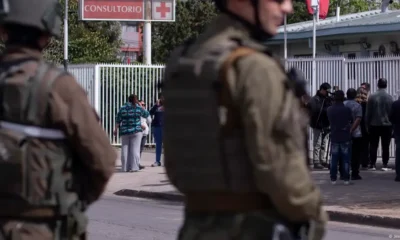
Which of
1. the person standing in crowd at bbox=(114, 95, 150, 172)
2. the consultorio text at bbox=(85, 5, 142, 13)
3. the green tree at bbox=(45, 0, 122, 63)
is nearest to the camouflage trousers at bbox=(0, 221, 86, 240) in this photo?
the person standing in crowd at bbox=(114, 95, 150, 172)

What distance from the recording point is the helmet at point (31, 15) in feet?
14.0

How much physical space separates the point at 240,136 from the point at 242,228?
33 cm

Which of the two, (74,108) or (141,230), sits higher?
(74,108)

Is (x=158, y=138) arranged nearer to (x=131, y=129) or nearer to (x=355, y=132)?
(x=131, y=129)

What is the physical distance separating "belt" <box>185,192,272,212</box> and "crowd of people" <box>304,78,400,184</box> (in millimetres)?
13090

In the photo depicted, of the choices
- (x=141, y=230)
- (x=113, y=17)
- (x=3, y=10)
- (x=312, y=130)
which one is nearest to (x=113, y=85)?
(x=113, y=17)

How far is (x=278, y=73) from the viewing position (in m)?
3.39

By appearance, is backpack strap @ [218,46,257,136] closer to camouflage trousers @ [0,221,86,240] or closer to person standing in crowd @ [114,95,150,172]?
camouflage trousers @ [0,221,86,240]

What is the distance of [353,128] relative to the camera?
706 inches

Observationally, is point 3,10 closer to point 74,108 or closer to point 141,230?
point 74,108

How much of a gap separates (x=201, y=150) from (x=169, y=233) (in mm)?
8873

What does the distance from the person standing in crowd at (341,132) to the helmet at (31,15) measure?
12535 mm

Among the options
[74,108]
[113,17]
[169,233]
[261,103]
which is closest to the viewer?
[261,103]

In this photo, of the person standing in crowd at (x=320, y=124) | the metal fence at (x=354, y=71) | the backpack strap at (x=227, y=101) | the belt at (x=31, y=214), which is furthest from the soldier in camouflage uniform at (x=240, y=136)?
the metal fence at (x=354, y=71)
